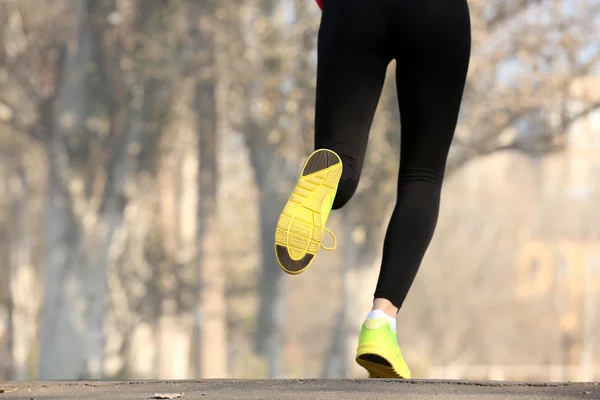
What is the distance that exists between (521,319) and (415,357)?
27.9m

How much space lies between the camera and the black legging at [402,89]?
375cm

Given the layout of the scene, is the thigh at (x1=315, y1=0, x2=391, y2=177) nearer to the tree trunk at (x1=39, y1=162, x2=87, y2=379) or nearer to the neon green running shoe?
the neon green running shoe

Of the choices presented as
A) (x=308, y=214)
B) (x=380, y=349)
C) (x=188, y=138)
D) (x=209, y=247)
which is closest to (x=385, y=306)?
(x=380, y=349)

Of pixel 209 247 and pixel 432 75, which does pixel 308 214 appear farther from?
pixel 209 247

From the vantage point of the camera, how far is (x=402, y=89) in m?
3.84

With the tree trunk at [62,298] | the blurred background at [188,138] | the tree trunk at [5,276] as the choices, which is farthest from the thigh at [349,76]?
the tree trunk at [5,276]

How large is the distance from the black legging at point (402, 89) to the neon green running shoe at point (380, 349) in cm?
11

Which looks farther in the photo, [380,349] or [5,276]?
[5,276]

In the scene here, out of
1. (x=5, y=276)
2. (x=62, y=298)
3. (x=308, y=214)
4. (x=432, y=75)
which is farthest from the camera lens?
(x=5, y=276)

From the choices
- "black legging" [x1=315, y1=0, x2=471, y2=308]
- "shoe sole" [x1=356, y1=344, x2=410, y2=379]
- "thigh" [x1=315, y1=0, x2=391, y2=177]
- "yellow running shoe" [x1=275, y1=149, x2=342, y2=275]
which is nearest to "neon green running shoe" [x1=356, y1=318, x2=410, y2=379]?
"shoe sole" [x1=356, y1=344, x2=410, y2=379]

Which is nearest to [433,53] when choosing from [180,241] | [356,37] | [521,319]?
[356,37]

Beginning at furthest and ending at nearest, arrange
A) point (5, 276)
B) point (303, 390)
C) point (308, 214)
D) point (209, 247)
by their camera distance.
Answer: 1. point (5, 276)
2. point (209, 247)
3. point (308, 214)
4. point (303, 390)

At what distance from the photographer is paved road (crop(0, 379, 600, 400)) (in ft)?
10.3

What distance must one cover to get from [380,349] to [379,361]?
0.05m
